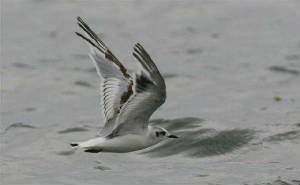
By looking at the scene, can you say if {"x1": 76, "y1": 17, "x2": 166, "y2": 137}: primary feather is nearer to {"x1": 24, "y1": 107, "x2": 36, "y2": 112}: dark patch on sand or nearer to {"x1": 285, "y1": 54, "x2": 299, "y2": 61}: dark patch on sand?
{"x1": 24, "y1": 107, "x2": 36, "y2": 112}: dark patch on sand

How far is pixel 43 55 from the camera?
23375 millimetres

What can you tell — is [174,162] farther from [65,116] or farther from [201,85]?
[201,85]

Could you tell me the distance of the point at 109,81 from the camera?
11500mm

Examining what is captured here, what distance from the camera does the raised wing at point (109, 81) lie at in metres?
11.3

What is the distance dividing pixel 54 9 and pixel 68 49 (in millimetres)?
3740

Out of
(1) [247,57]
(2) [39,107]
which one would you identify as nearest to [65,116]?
(2) [39,107]

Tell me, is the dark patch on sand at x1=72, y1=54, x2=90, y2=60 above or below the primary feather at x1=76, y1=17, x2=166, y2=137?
above

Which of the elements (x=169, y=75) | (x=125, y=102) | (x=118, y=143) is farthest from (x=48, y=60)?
(x=125, y=102)

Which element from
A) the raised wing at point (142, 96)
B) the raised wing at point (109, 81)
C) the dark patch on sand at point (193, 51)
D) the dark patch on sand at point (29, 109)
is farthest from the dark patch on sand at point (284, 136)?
the dark patch on sand at point (193, 51)

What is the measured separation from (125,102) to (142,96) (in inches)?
31.6

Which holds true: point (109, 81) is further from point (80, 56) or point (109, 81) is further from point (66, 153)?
point (80, 56)

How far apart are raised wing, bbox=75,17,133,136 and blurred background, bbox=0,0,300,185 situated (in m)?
3.40

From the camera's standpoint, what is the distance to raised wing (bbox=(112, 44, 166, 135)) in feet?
31.0

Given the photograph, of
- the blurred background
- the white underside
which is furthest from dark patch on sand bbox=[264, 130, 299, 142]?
the white underside
